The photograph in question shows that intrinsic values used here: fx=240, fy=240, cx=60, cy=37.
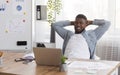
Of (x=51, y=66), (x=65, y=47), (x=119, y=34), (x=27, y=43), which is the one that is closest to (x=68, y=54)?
(x=65, y=47)

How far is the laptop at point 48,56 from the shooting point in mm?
2168

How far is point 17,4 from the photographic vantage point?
4.12 metres

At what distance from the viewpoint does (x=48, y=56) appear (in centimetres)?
221

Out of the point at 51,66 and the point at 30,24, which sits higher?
the point at 30,24

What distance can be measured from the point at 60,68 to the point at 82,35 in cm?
117

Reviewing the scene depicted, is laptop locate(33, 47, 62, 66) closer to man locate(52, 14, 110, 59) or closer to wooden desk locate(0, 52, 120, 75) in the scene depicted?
wooden desk locate(0, 52, 120, 75)

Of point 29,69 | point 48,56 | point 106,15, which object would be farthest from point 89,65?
point 106,15

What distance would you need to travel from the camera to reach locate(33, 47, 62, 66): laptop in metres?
2.17

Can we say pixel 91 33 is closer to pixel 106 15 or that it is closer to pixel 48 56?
pixel 106 15

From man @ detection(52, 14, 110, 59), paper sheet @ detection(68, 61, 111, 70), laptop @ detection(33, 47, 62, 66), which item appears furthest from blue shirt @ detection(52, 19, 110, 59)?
laptop @ detection(33, 47, 62, 66)

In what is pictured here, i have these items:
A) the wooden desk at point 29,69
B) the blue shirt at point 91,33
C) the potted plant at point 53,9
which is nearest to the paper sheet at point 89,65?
the wooden desk at point 29,69

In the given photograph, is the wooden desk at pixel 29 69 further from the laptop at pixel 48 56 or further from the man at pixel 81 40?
the man at pixel 81 40

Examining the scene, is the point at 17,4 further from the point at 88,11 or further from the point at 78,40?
the point at 78,40

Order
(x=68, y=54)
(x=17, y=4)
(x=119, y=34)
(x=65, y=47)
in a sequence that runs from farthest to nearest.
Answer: (x=17, y=4) < (x=119, y=34) < (x=65, y=47) < (x=68, y=54)
